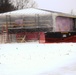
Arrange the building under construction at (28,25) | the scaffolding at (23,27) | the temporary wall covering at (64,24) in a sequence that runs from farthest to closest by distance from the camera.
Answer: the temporary wall covering at (64,24) < the scaffolding at (23,27) < the building under construction at (28,25)

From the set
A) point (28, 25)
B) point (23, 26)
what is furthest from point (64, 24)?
point (23, 26)

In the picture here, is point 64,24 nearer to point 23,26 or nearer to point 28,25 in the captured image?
point 28,25

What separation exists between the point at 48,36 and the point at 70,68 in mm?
18939

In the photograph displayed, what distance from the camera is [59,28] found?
40031mm

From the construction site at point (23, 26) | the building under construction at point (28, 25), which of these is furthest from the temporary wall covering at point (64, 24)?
the construction site at point (23, 26)

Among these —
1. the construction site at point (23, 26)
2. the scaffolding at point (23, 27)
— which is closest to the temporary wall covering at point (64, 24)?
the scaffolding at point (23, 27)

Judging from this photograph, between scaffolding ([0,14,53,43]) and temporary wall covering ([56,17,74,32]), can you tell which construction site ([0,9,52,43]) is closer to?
scaffolding ([0,14,53,43])

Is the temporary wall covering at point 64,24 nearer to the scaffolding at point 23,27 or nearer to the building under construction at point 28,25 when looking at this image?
the building under construction at point 28,25

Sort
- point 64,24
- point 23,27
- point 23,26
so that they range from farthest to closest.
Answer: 1. point 64,24
2. point 23,26
3. point 23,27

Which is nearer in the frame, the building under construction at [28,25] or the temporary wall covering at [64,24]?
the building under construction at [28,25]

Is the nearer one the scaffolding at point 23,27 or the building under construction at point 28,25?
the building under construction at point 28,25

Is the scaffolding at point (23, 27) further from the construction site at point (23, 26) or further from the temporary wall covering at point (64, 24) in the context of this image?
the temporary wall covering at point (64, 24)

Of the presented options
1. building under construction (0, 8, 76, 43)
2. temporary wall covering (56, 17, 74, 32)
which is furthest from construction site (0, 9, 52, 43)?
temporary wall covering (56, 17, 74, 32)

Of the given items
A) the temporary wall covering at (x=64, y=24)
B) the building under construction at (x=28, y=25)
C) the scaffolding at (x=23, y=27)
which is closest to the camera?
the building under construction at (x=28, y=25)
